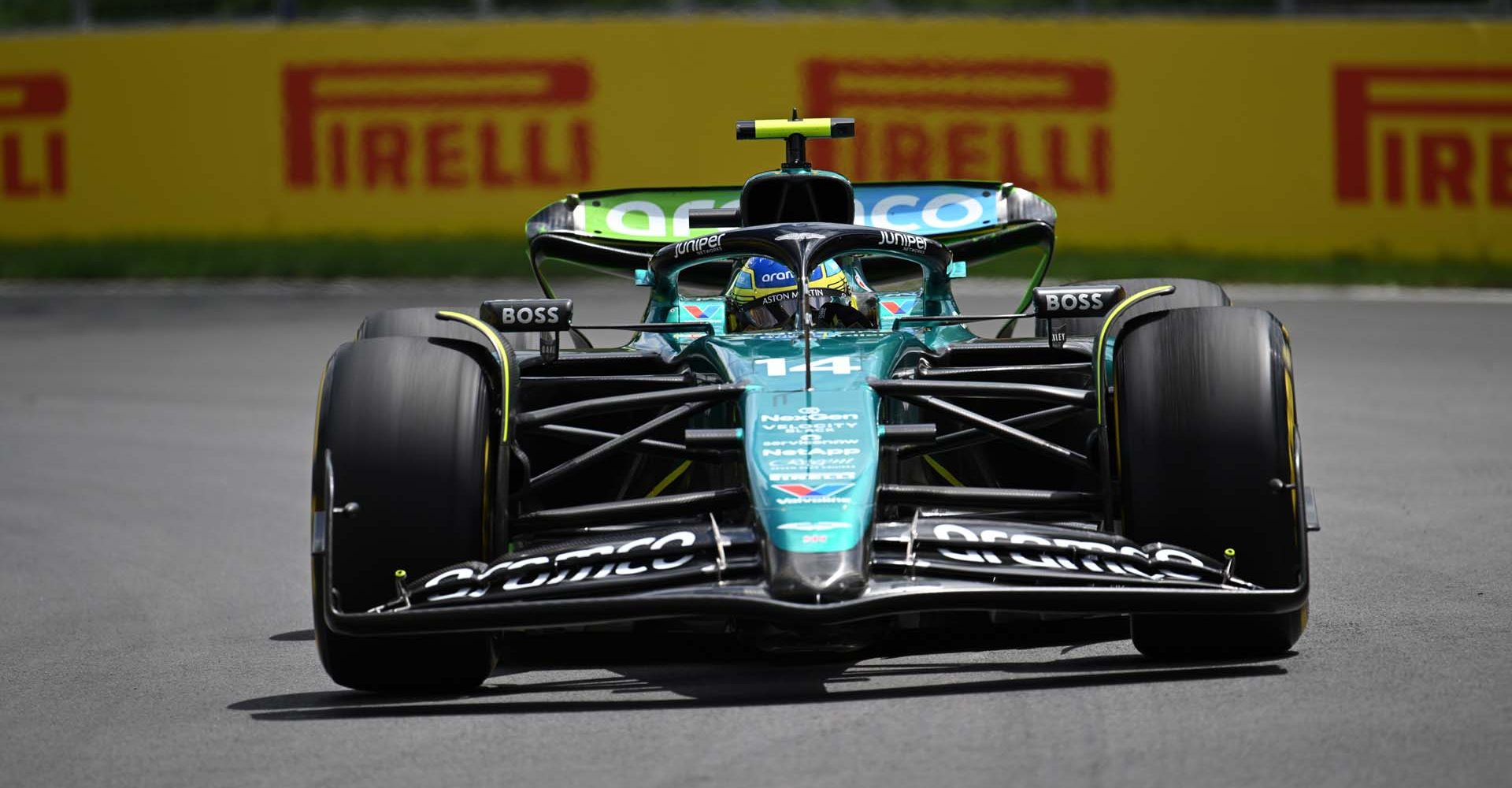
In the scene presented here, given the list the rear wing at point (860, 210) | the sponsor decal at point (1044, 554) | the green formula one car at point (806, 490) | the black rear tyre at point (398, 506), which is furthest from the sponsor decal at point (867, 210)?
the sponsor decal at point (1044, 554)

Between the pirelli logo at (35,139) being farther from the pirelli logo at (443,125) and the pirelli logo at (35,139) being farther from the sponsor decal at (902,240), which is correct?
the sponsor decal at (902,240)

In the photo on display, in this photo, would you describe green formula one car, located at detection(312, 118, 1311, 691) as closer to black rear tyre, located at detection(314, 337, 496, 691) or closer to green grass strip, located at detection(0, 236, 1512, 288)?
black rear tyre, located at detection(314, 337, 496, 691)

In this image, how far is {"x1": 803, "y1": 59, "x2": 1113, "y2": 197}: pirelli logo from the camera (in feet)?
60.2

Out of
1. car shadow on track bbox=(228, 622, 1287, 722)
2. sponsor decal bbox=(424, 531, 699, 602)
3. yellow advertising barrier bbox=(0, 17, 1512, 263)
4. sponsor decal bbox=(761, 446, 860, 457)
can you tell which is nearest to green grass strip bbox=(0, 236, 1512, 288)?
yellow advertising barrier bbox=(0, 17, 1512, 263)

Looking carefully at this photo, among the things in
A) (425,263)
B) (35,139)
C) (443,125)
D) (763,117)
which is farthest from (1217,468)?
(35,139)

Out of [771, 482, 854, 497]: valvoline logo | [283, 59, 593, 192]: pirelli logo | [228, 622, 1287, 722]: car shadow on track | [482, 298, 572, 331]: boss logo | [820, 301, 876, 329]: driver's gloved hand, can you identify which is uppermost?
[283, 59, 593, 192]: pirelli logo

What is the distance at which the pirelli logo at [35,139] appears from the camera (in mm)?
19609

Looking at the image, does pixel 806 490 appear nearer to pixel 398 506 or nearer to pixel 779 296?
pixel 398 506

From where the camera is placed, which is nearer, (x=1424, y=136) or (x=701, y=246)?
(x=701, y=246)

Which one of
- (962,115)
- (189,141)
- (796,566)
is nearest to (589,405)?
(796,566)

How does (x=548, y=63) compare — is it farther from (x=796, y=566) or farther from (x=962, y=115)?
(x=796, y=566)

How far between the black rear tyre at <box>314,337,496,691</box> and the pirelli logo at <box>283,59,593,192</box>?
12.6m

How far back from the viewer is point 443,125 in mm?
19000

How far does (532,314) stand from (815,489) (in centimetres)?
145
